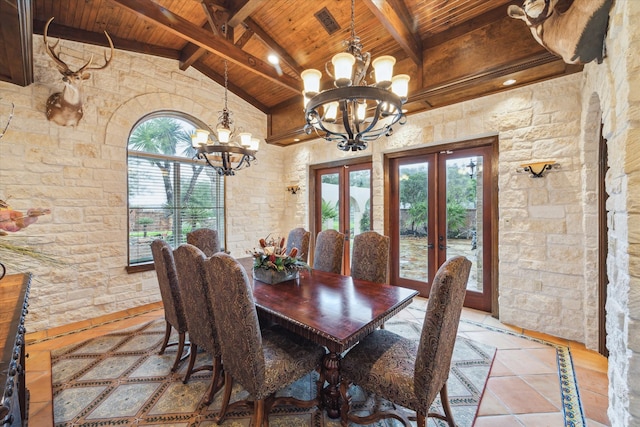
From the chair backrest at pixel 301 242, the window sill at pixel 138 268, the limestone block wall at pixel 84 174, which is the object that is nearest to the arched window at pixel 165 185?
the window sill at pixel 138 268

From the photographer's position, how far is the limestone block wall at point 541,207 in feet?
8.48

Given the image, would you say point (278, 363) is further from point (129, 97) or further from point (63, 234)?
point (129, 97)

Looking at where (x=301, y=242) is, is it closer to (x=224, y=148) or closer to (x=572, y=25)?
(x=224, y=148)

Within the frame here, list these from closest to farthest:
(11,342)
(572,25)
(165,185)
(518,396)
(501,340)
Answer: (11,342)
(572,25)
(518,396)
(501,340)
(165,185)

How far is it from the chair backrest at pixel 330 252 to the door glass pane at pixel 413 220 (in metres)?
1.54

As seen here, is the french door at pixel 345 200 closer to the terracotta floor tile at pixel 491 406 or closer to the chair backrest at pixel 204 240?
the chair backrest at pixel 204 240

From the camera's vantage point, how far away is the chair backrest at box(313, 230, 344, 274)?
2.86 m

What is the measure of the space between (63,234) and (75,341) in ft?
3.84

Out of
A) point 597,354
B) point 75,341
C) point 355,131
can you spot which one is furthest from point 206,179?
point 597,354

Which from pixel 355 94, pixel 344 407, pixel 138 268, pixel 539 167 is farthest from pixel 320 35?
pixel 138 268

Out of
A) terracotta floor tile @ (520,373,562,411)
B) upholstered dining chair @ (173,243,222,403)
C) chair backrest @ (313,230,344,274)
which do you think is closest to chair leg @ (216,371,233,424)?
upholstered dining chair @ (173,243,222,403)

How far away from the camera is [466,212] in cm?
348

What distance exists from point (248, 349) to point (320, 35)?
337 cm

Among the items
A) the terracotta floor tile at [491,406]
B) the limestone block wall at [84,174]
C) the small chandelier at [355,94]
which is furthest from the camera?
the limestone block wall at [84,174]
